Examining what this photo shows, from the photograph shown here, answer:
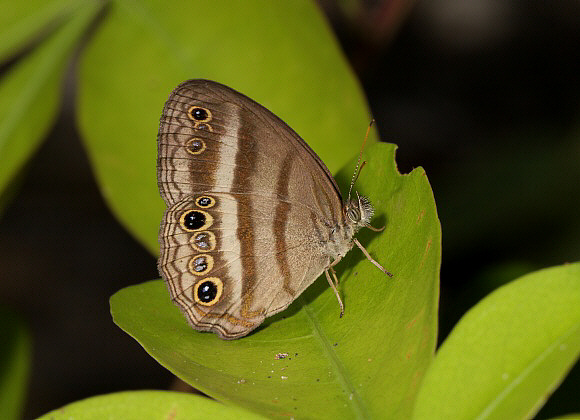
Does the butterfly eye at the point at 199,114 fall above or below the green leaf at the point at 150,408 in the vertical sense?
above

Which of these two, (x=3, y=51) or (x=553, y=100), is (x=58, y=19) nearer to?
(x=3, y=51)

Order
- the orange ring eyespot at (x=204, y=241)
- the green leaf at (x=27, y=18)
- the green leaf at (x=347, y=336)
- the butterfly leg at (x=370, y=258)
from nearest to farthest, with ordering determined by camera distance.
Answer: the green leaf at (x=347, y=336) < the butterfly leg at (x=370, y=258) < the orange ring eyespot at (x=204, y=241) < the green leaf at (x=27, y=18)

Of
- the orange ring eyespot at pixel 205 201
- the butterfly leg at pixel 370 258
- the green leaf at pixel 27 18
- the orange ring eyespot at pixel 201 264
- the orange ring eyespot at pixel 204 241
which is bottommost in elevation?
the orange ring eyespot at pixel 201 264

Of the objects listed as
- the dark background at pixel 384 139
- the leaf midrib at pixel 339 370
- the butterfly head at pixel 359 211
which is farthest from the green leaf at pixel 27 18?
the dark background at pixel 384 139

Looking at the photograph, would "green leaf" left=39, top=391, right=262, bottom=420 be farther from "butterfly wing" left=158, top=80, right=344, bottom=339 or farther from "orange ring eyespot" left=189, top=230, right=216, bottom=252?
"orange ring eyespot" left=189, top=230, right=216, bottom=252

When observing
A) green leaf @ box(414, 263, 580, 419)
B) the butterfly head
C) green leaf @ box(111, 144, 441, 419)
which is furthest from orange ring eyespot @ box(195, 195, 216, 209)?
green leaf @ box(414, 263, 580, 419)

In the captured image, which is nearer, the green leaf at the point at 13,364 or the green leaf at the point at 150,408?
the green leaf at the point at 150,408

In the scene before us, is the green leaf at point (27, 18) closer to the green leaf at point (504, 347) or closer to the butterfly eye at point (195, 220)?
the butterfly eye at point (195, 220)
